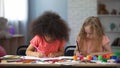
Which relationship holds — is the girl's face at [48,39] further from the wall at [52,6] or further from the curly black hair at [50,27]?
the wall at [52,6]

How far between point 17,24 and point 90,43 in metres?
2.38

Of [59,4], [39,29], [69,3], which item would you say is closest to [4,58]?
[39,29]

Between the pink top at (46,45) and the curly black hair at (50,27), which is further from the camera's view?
the pink top at (46,45)

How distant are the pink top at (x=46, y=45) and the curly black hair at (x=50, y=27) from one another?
0.38 ft

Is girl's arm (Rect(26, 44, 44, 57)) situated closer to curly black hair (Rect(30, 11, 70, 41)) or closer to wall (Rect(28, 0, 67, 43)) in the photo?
curly black hair (Rect(30, 11, 70, 41))

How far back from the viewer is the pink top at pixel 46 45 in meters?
2.47

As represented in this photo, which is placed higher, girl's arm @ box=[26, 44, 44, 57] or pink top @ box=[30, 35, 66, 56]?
pink top @ box=[30, 35, 66, 56]

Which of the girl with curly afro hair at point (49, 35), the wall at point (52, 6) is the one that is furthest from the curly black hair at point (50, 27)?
the wall at point (52, 6)

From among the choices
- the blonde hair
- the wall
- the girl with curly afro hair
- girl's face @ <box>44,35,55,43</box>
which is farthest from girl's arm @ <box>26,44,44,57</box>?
the wall

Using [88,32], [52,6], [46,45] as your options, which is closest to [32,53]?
[46,45]

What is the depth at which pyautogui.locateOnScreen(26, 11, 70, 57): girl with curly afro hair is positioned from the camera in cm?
229

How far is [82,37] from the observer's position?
260 centimetres

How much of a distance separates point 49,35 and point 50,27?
0.08 metres

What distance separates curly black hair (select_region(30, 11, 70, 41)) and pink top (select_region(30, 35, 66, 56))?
0.12 m
